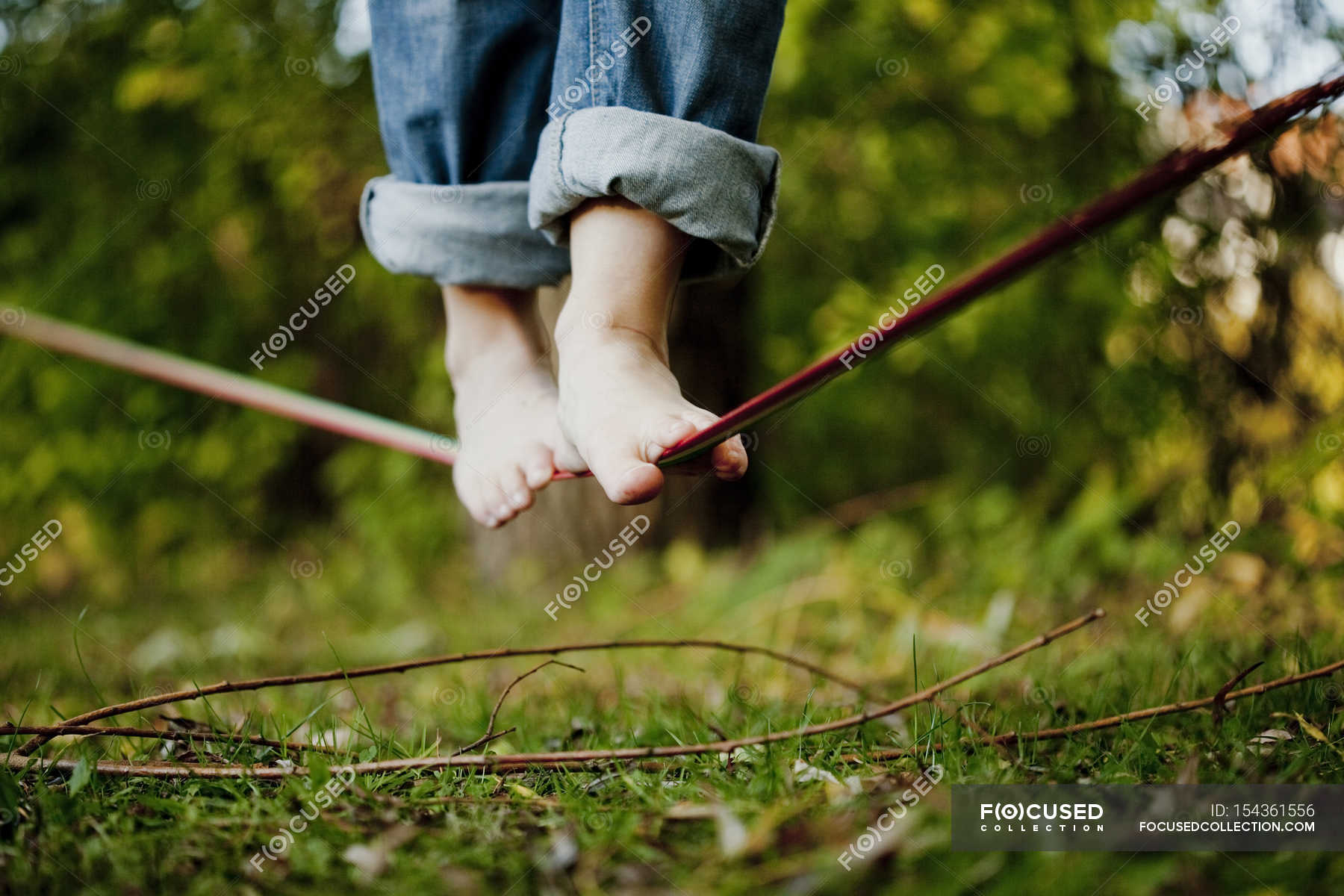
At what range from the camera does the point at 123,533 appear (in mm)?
3314

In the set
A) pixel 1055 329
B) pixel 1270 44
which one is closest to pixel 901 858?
pixel 1270 44

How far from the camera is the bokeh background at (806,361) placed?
175cm

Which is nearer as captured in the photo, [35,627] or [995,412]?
[35,627]

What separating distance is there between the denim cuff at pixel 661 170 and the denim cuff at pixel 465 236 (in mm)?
182

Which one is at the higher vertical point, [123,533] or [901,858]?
[901,858]

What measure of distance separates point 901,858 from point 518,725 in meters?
0.55

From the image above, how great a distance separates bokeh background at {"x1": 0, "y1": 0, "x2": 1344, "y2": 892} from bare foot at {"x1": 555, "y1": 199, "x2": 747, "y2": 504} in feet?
2.02

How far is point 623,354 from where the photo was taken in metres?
0.99

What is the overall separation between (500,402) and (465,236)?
0.69ft

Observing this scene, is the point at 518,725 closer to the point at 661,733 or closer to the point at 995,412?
the point at 661,733
